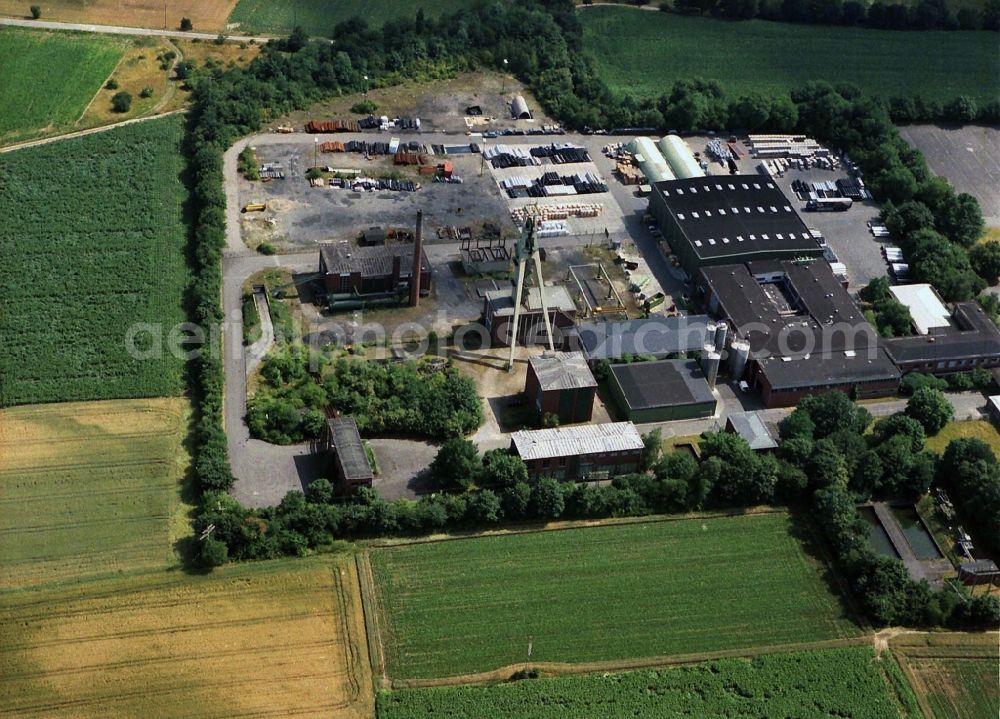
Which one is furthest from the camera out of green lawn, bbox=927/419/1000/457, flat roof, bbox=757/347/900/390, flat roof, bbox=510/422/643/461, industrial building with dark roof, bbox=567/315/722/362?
industrial building with dark roof, bbox=567/315/722/362

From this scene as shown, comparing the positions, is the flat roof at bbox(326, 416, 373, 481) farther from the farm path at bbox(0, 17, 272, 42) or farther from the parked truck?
the farm path at bbox(0, 17, 272, 42)

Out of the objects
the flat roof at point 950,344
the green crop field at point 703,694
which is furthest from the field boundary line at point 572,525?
the flat roof at point 950,344

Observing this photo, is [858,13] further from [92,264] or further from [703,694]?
[703,694]

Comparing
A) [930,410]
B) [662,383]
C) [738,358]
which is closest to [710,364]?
[738,358]

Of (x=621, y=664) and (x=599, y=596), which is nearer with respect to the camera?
(x=621, y=664)

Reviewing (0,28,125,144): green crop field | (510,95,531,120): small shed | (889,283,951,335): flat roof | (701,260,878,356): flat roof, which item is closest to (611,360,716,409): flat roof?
(701,260,878,356): flat roof
